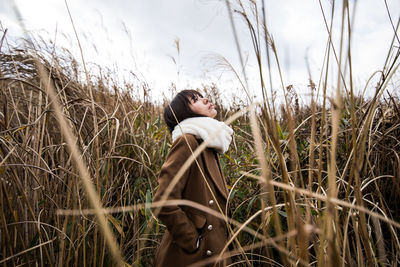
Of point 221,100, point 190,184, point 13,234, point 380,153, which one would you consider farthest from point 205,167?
point 221,100

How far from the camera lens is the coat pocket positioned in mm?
1032

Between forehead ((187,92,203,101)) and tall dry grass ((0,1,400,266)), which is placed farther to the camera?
forehead ((187,92,203,101))

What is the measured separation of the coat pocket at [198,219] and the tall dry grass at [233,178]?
0.60 feet

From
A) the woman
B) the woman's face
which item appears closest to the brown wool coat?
the woman

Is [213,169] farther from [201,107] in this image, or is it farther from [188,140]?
[201,107]

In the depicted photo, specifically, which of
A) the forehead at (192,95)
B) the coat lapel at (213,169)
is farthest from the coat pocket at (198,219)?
the forehead at (192,95)

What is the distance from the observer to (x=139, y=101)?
229 centimetres

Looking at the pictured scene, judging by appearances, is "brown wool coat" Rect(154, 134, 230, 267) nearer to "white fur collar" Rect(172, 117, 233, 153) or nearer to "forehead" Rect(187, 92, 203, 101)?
"white fur collar" Rect(172, 117, 233, 153)

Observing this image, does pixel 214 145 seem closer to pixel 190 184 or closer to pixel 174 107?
pixel 190 184

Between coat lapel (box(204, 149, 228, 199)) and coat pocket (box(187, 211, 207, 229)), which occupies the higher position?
coat lapel (box(204, 149, 228, 199))

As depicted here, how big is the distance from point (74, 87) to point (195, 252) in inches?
57.0

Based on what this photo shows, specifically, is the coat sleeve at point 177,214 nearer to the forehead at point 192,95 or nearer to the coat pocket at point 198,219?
the coat pocket at point 198,219

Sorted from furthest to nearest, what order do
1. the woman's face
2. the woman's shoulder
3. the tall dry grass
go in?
1. the woman's face
2. the woman's shoulder
3. the tall dry grass

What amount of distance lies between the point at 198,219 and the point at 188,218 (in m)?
0.05
